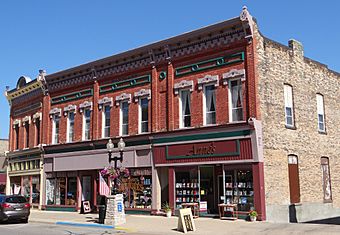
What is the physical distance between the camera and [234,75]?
859 inches

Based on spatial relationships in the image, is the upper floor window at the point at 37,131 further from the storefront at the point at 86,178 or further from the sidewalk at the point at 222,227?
the sidewalk at the point at 222,227

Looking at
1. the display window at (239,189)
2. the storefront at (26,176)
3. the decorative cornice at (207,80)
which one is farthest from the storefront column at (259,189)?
the storefront at (26,176)

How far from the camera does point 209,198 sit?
898 inches

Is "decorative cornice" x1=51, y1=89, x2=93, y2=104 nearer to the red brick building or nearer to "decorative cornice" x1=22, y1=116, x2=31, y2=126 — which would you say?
the red brick building

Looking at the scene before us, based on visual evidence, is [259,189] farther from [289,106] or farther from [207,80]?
[207,80]

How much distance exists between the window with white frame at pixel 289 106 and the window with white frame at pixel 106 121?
11507 mm

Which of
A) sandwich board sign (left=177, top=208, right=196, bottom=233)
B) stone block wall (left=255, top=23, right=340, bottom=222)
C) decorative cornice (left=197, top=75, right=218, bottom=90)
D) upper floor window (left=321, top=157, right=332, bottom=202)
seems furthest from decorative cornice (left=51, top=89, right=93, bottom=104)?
upper floor window (left=321, top=157, right=332, bottom=202)

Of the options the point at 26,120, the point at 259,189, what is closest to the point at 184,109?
the point at 259,189

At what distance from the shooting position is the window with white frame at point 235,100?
71.7 feet

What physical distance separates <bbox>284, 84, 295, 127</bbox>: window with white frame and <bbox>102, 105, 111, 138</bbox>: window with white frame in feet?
37.8

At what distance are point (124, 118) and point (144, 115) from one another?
1771mm

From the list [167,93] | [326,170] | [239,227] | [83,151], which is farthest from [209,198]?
[83,151]

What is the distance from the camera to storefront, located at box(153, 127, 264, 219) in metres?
20.8

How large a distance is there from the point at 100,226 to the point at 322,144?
14361 mm
